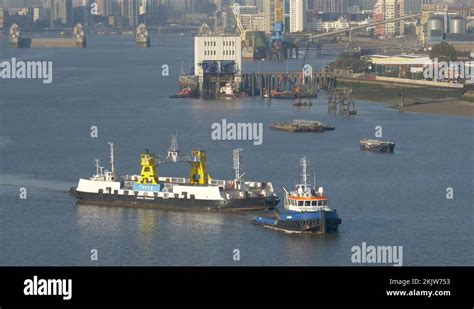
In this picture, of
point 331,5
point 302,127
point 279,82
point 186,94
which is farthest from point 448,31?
point 331,5

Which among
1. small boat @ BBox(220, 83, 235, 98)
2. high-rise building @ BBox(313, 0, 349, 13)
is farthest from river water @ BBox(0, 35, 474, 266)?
high-rise building @ BBox(313, 0, 349, 13)

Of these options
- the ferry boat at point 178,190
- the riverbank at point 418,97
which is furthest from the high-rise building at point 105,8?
the ferry boat at point 178,190

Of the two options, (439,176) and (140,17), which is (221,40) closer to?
(439,176)
